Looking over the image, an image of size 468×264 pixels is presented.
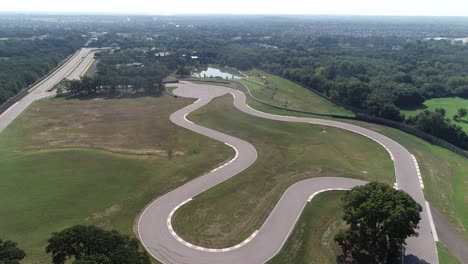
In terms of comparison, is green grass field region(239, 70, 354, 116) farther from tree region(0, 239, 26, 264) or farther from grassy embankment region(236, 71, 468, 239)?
tree region(0, 239, 26, 264)

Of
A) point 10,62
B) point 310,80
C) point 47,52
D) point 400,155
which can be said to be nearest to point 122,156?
point 400,155

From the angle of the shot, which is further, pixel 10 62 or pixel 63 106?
pixel 10 62

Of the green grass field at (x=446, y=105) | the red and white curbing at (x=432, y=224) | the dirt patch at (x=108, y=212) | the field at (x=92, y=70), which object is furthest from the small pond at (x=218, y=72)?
the red and white curbing at (x=432, y=224)

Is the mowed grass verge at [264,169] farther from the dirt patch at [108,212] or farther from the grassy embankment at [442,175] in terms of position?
the dirt patch at [108,212]

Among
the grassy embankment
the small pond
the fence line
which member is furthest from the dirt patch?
the small pond

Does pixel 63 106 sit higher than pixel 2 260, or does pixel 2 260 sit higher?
pixel 2 260

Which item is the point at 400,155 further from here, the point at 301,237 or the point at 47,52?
the point at 47,52
